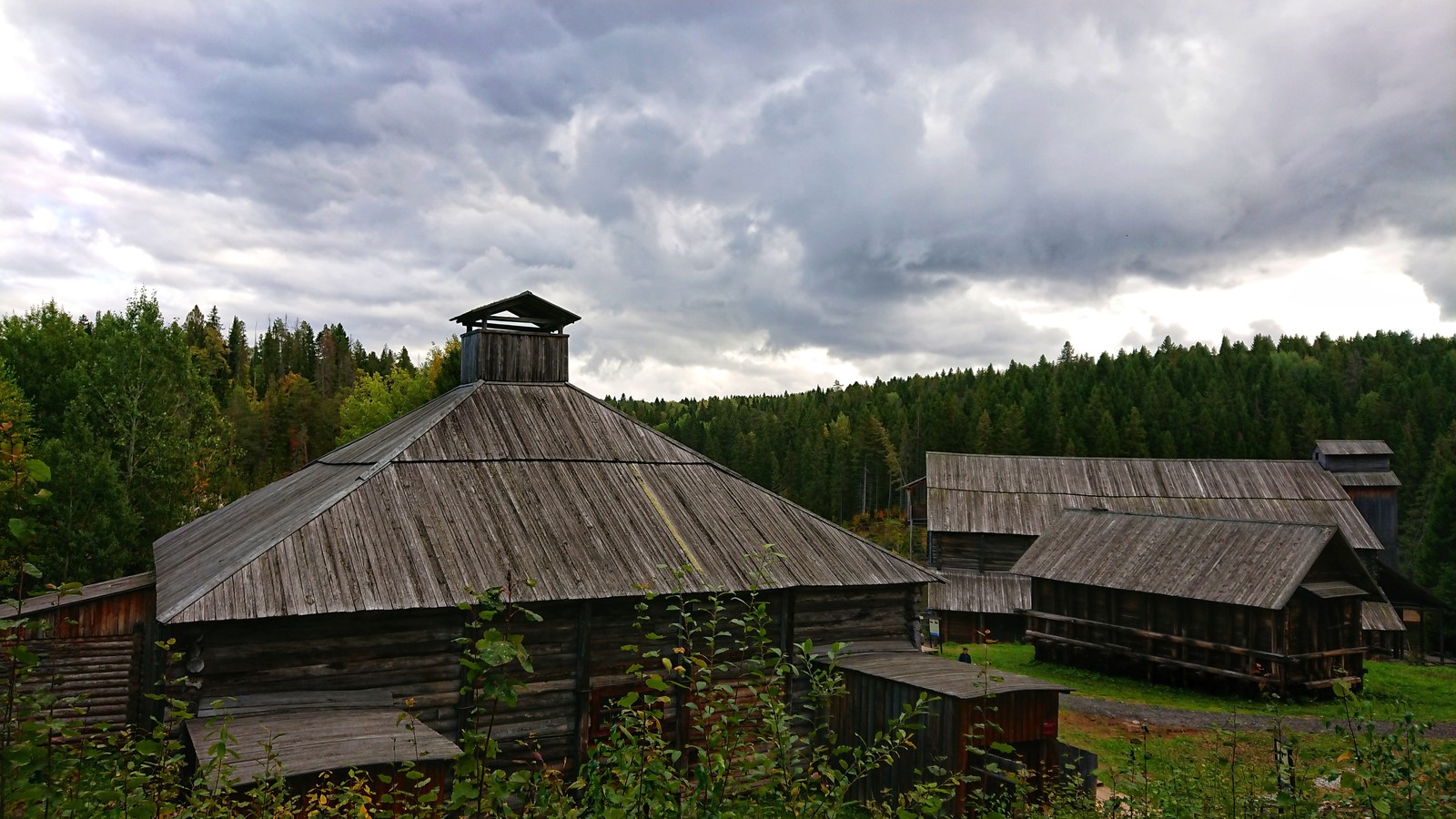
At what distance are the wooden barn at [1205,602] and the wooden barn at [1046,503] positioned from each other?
929cm

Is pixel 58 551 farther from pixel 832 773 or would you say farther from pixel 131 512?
pixel 832 773

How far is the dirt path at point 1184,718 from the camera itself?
70.8 ft

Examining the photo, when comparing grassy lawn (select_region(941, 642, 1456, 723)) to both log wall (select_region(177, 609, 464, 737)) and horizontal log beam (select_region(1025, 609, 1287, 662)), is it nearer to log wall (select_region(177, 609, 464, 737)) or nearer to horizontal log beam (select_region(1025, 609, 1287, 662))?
horizontal log beam (select_region(1025, 609, 1287, 662))

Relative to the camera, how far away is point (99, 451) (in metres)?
30.2

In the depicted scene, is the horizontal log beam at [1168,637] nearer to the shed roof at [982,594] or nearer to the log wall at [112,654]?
the shed roof at [982,594]

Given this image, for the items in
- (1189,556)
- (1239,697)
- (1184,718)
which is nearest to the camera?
(1184,718)

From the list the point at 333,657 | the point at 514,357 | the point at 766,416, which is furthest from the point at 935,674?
the point at 766,416

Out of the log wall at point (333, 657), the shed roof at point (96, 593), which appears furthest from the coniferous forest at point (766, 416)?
the log wall at point (333, 657)

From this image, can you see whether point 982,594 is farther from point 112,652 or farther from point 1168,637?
point 112,652

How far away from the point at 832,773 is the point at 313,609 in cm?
1015

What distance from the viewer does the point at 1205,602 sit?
25.9 meters

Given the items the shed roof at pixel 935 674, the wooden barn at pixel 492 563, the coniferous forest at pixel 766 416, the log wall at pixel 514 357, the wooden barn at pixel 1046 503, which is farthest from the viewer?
the wooden barn at pixel 1046 503

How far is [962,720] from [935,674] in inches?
59.1

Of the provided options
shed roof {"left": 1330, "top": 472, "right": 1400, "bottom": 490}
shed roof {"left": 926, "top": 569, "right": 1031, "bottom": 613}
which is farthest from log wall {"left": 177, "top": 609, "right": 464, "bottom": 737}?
shed roof {"left": 1330, "top": 472, "right": 1400, "bottom": 490}
